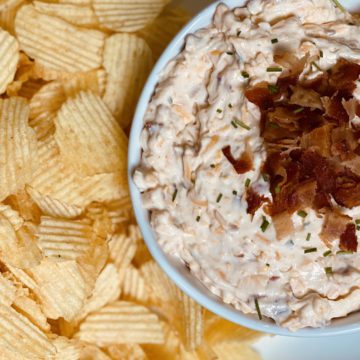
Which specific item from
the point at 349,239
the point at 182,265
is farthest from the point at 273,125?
the point at 182,265

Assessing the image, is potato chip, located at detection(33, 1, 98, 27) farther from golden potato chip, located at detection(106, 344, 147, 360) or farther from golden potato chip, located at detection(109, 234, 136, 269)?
golden potato chip, located at detection(106, 344, 147, 360)

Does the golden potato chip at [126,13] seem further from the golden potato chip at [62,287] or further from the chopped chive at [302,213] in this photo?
the chopped chive at [302,213]

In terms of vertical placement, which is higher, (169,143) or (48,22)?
(48,22)

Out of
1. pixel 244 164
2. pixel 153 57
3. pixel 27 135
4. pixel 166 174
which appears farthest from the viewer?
pixel 153 57

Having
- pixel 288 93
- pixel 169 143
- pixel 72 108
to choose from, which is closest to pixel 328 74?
pixel 288 93

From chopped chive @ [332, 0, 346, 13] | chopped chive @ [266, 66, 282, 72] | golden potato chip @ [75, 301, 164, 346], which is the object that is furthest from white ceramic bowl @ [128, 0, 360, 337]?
golden potato chip @ [75, 301, 164, 346]

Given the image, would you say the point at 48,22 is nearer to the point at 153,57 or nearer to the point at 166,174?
the point at 153,57
